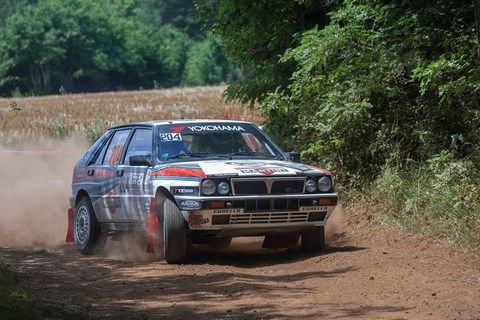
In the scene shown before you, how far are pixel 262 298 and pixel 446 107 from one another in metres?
5.49

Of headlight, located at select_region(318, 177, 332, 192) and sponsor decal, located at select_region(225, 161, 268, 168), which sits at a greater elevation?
sponsor decal, located at select_region(225, 161, 268, 168)

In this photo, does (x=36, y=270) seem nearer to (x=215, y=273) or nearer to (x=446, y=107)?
(x=215, y=273)

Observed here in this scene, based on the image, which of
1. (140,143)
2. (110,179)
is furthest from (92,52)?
(140,143)

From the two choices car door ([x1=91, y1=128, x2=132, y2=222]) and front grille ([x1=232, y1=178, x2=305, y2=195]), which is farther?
car door ([x1=91, y1=128, x2=132, y2=222])

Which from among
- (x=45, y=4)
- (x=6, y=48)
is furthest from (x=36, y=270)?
(x=45, y=4)

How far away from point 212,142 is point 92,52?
310 feet

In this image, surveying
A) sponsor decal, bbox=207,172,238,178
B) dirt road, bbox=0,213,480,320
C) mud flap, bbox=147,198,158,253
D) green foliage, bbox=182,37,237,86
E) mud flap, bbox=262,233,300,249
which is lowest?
dirt road, bbox=0,213,480,320

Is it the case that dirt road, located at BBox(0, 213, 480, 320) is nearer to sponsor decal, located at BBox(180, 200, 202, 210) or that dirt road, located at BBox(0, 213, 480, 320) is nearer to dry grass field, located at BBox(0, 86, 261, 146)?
sponsor decal, located at BBox(180, 200, 202, 210)

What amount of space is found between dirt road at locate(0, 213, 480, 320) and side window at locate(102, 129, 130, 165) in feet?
4.01

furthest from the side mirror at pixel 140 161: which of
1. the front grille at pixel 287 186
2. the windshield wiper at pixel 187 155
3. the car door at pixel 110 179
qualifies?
the front grille at pixel 287 186

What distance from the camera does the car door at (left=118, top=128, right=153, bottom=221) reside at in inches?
483

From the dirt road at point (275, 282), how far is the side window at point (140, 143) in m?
1.29

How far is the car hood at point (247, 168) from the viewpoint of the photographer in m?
11.4

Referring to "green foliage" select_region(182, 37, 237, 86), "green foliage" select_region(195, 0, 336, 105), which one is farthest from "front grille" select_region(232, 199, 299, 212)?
"green foliage" select_region(182, 37, 237, 86)
